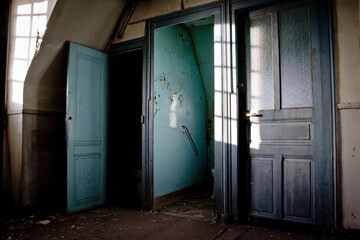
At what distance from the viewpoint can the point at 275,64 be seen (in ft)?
9.59

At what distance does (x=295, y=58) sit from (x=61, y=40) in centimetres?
293

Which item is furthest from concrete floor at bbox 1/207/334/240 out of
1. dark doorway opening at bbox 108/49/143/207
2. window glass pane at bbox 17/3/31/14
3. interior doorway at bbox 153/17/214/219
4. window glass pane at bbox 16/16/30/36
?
window glass pane at bbox 17/3/31/14

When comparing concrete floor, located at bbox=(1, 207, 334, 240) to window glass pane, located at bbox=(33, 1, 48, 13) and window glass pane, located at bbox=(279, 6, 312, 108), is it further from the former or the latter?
window glass pane, located at bbox=(33, 1, 48, 13)

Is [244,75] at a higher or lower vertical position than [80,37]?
lower

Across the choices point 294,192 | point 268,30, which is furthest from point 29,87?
point 294,192

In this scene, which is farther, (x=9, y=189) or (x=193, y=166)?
(x=193, y=166)

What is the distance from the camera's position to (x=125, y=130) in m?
4.85

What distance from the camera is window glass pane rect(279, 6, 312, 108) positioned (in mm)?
2760

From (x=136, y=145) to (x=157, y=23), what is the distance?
235 cm

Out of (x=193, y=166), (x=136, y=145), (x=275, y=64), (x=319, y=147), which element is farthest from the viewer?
(x=136, y=145)

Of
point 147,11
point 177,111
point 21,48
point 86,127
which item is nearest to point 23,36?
point 21,48

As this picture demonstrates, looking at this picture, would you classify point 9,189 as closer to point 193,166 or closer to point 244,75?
point 193,166

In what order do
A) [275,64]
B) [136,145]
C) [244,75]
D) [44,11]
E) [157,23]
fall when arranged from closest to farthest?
1. [275,64]
2. [244,75]
3. [44,11]
4. [157,23]
5. [136,145]

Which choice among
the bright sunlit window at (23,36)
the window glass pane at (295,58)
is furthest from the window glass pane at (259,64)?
the bright sunlit window at (23,36)
